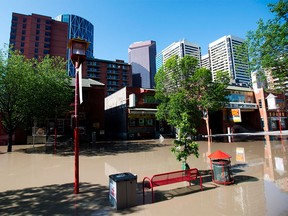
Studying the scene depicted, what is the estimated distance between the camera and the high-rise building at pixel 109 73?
6994cm

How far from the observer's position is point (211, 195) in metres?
6.36

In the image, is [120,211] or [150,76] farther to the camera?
[150,76]

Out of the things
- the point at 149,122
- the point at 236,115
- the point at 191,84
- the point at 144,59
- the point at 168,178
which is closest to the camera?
the point at 168,178

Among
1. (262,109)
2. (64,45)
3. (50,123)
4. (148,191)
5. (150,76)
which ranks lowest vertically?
(148,191)

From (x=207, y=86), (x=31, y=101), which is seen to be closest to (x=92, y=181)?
(x=31, y=101)

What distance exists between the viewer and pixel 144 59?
173 m

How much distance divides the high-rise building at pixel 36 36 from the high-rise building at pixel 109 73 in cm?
1567

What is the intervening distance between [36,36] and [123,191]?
271ft

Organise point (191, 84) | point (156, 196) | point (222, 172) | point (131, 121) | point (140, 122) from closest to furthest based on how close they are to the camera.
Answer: point (156, 196), point (222, 172), point (191, 84), point (131, 121), point (140, 122)

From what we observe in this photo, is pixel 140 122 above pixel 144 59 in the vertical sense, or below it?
below

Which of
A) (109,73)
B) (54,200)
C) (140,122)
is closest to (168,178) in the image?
(54,200)

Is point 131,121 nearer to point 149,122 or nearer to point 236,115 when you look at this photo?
point 149,122

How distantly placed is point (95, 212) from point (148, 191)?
8.01ft

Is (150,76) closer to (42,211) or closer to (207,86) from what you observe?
(207,86)
